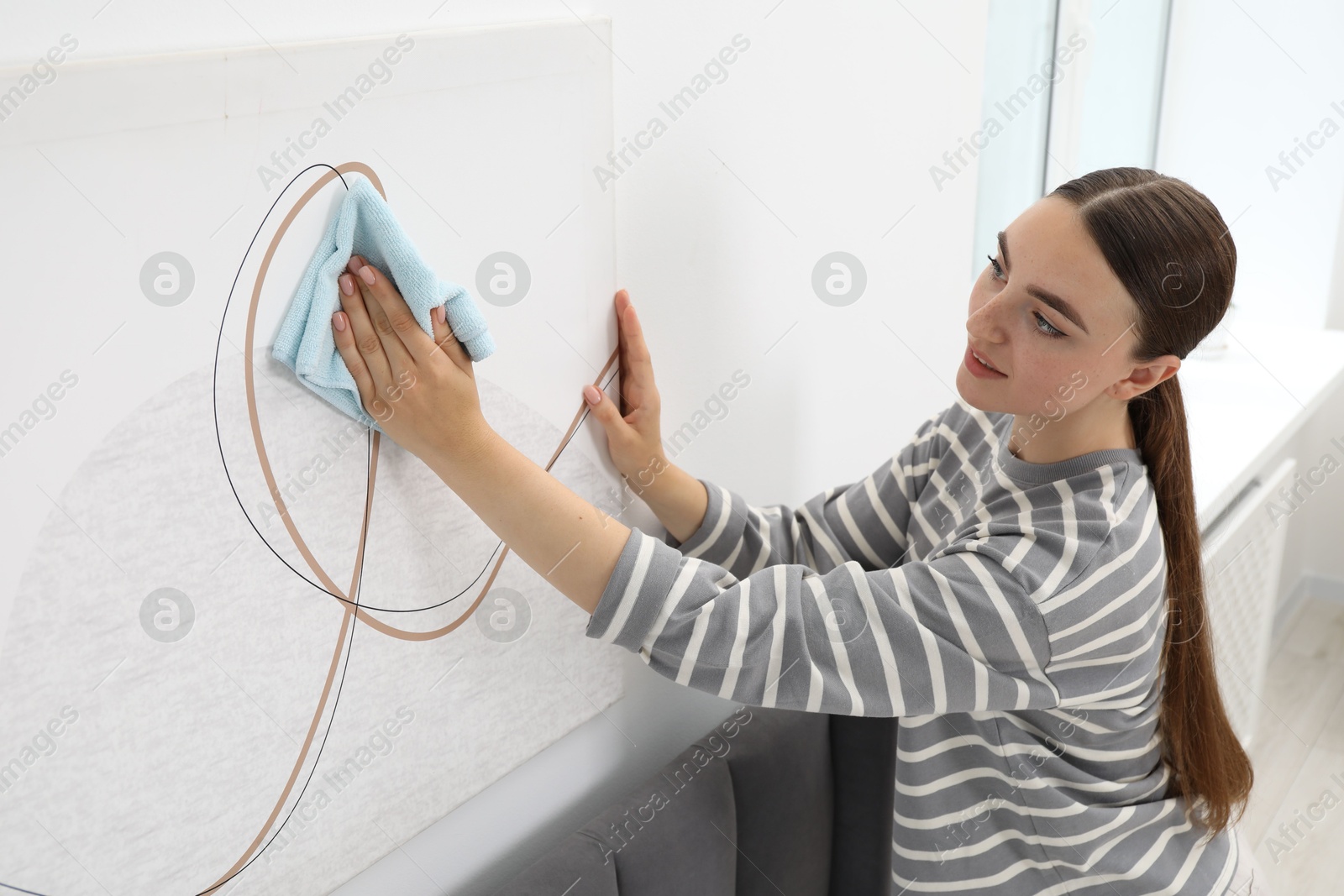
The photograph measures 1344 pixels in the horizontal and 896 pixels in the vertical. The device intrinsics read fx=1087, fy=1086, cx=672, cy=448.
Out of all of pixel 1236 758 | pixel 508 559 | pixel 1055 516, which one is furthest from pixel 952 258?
pixel 508 559

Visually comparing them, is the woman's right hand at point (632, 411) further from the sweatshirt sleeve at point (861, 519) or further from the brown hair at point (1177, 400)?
the brown hair at point (1177, 400)

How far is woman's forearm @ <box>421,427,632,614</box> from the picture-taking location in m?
0.79

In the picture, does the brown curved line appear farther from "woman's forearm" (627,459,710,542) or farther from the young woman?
"woman's forearm" (627,459,710,542)

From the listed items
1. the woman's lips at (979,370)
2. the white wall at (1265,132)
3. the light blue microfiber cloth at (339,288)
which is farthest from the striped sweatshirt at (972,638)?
the white wall at (1265,132)

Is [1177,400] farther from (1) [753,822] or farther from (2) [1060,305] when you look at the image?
(1) [753,822]

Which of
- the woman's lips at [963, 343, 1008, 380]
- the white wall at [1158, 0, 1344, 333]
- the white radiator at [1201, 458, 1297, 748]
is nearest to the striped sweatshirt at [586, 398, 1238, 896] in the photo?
the woman's lips at [963, 343, 1008, 380]

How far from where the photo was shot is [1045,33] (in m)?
1.95

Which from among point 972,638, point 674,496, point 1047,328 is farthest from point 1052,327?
point 674,496

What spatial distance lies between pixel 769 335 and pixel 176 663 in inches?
27.4

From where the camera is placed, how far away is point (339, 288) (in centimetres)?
72

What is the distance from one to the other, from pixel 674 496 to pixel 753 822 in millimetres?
371

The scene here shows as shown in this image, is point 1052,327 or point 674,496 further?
point 674,496

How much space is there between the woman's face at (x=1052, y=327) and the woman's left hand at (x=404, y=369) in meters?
0.46

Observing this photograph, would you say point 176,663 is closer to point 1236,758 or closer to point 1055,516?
point 1055,516
